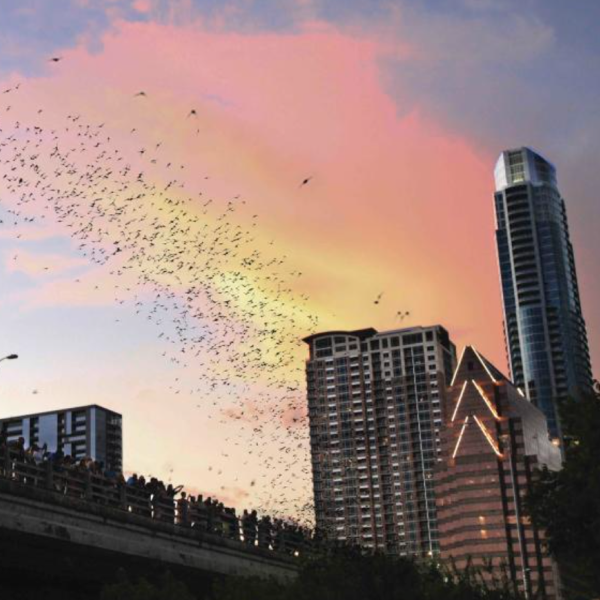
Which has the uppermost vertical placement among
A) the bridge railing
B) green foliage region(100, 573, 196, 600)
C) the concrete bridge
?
the bridge railing

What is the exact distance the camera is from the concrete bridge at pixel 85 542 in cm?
2928

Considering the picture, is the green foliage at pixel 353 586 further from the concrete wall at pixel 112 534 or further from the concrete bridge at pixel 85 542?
the concrete bridge at pixel 85 542

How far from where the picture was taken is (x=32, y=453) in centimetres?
3064

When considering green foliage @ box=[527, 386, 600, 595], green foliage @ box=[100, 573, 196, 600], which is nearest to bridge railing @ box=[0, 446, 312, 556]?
green foliage @ box=[100, 573, 196, 600]

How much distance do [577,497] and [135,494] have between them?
55.3ft

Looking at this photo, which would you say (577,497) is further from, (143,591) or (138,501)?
(138,501)

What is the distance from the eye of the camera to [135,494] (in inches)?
1582

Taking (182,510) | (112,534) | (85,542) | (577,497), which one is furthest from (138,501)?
(577,497)

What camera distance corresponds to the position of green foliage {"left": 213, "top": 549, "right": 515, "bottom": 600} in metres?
37.5

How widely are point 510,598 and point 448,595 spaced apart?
566 cm

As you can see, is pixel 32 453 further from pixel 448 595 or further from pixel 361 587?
pixel 448 595

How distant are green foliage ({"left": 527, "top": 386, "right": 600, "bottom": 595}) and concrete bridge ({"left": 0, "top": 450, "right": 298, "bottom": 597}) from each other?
13132 millimetres

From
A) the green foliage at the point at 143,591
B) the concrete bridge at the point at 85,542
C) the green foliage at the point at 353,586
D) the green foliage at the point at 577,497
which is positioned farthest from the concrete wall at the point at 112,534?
the green foliage at the point at 577,497

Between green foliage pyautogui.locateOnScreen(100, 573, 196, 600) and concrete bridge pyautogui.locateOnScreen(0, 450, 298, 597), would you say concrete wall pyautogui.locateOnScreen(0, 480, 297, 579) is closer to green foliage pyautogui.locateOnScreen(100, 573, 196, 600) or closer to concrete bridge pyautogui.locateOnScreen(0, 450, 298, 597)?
concrete bridge pyautogui.locateOnScreen(0, 450, 298, 597)
